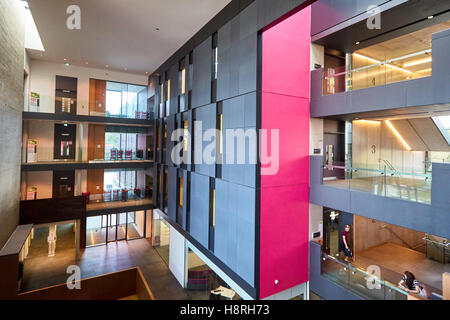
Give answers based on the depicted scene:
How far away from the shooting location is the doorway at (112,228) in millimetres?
14149

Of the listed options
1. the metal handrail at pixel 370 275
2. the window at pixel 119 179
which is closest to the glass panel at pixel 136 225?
the window at pixel 119 179

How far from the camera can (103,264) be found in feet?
37.2

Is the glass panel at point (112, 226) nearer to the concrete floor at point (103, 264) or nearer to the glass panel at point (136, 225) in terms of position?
the concrete floor at point (103, 264)

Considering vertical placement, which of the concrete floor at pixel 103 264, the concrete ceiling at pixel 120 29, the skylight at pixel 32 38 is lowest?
the concrete floor at pixel 103 264

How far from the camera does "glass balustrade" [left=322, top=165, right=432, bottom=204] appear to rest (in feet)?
17.5

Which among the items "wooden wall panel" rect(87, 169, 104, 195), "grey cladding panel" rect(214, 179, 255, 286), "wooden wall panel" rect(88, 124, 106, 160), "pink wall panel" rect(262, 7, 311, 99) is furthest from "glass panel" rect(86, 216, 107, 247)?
"pink wall panel" rect(262, 7, 311, 99)

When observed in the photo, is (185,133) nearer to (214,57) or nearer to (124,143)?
(214,57)

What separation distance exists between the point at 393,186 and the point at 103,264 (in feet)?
40.2

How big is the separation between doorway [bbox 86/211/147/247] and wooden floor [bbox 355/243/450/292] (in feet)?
40.6

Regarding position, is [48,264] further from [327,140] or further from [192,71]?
[327,140]

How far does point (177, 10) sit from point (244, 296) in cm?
939

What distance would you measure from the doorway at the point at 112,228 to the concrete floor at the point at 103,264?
0.63 meters

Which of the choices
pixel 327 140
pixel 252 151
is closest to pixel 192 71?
pixel 252 151

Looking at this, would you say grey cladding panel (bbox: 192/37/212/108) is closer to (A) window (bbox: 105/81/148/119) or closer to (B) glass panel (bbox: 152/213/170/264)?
(A) window (bbox: 105/81/148/119)
